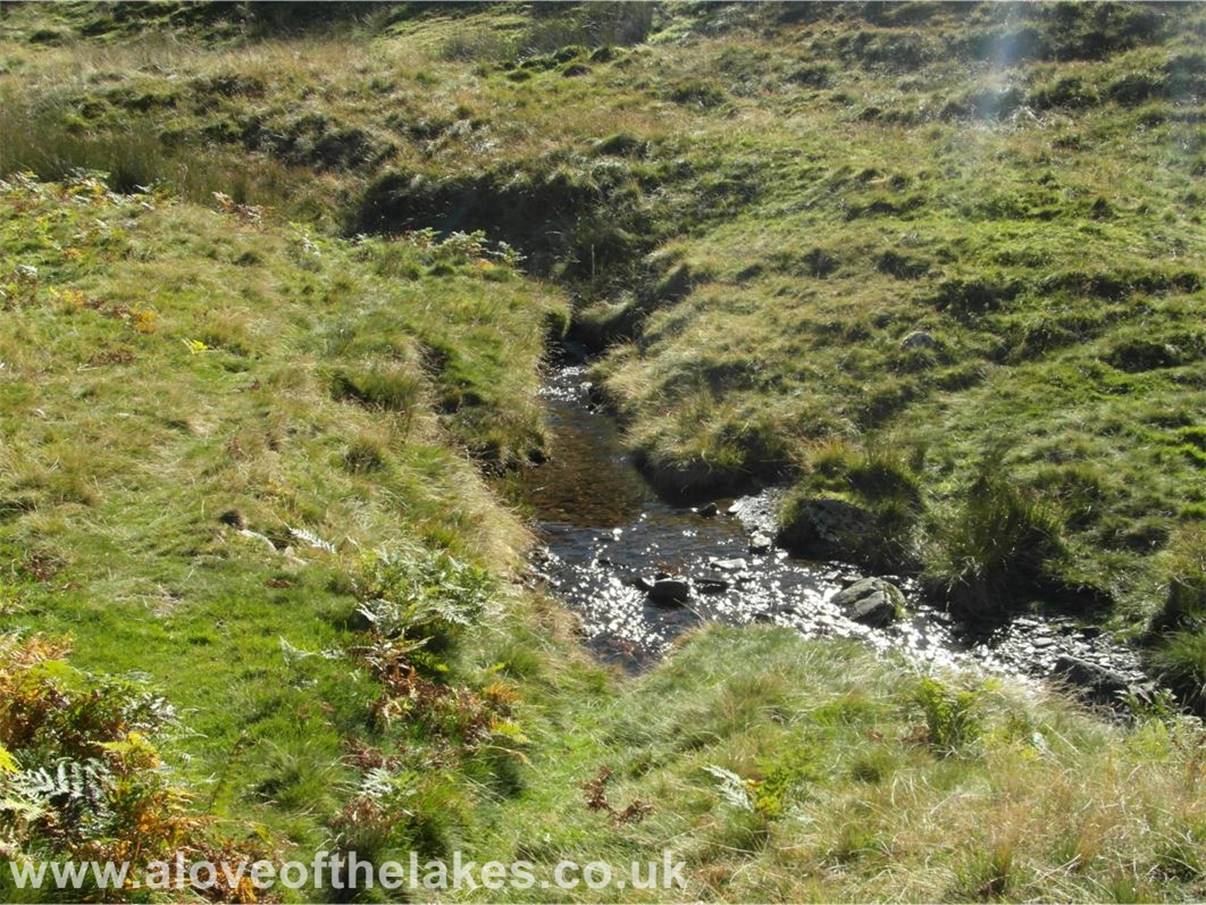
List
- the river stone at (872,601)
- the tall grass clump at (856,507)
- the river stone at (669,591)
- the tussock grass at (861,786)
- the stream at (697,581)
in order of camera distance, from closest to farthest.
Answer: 1. the tussock grass at (861,786)
2. the stream at (697,581)
3. the river stone at (872,601)
4. the river stone at (669,591)
5. the tall grass clump at (856,507)

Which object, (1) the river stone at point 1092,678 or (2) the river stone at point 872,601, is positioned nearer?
(1) the river stone at point 1092,678

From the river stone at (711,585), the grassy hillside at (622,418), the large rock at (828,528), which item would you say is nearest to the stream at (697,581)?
the river stone at (711,585)

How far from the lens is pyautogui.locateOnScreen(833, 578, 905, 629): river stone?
1045 centimetres

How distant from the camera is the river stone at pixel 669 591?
11.0 m

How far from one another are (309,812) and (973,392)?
33.5 ft

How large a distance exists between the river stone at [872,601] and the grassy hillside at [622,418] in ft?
1.94

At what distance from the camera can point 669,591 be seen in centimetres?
1102

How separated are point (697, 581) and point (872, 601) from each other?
185 centimetres

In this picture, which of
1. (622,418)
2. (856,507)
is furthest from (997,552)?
(622,418)

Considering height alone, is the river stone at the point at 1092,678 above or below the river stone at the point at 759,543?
above

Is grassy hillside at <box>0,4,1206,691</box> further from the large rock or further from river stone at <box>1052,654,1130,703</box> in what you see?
river stone at <box>1052,654,1130,703</box>

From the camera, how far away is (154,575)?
832 centimetres

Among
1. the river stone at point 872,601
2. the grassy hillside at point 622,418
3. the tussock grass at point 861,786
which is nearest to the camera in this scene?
the tussock grass at point 861,786

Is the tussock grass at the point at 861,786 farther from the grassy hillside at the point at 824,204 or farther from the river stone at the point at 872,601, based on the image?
the grassy hillside at the point at 824,204
